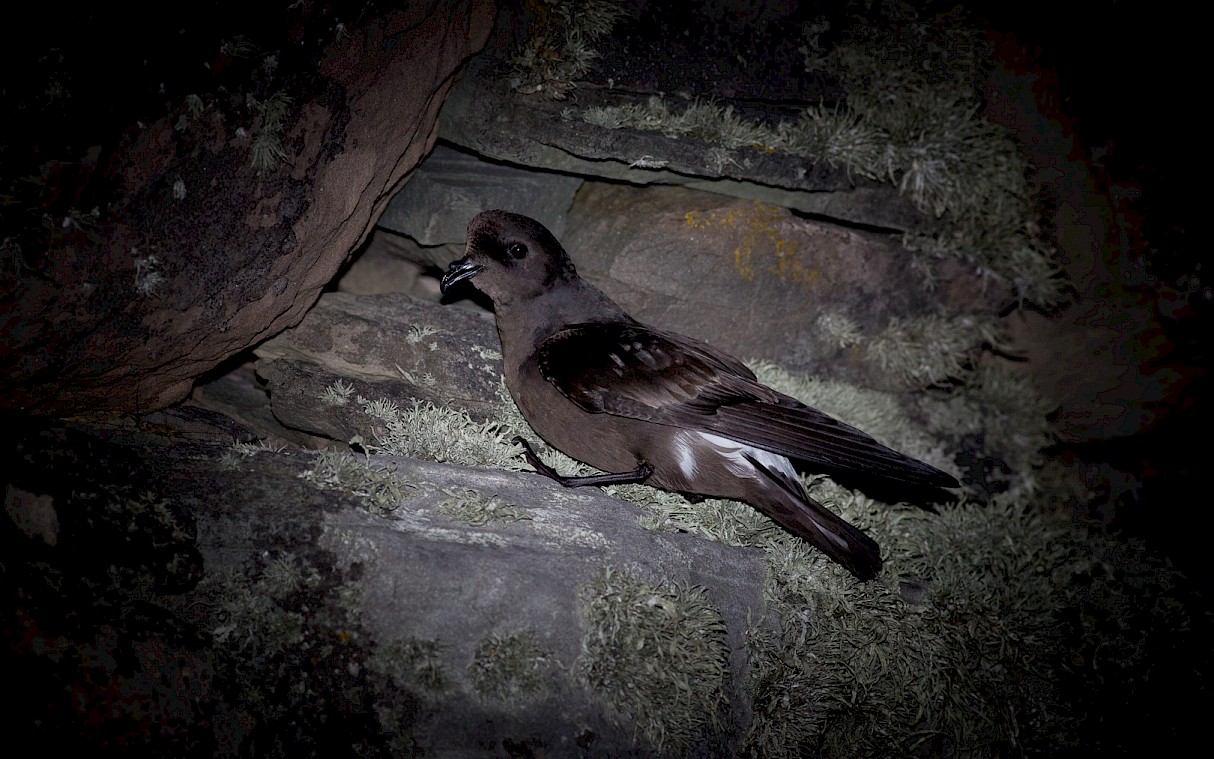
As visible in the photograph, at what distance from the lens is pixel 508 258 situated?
3.33m

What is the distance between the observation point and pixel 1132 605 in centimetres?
367

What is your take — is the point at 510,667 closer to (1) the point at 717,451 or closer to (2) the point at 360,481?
(2) the point at 360,481

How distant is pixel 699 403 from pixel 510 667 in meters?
1.45

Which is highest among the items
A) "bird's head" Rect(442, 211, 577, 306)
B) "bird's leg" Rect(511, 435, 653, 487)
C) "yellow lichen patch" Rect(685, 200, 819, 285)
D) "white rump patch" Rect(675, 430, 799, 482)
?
"yellow lichen patch" Rect(685, 200, 819, 285)

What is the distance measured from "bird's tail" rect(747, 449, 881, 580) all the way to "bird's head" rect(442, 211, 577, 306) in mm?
1479

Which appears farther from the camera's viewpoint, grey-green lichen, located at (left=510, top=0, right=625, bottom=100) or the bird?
grey-green lichen, located at (left=510, top=0, right=625, bottom=100)

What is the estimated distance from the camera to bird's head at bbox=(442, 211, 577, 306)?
3.32 m

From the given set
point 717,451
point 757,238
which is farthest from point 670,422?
point 757,238

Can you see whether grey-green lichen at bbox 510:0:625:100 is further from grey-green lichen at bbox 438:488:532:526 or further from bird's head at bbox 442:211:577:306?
grey-green lichen at bbox 438:488:532:526

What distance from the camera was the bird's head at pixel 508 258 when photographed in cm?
332

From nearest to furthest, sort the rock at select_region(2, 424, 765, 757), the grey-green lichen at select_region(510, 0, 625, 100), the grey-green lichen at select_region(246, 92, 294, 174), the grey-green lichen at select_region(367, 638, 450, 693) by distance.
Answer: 1. the rock at select_region(2, 424, 765, 757)
2. the grey-green lichen at select_region(367, 638, 450, 693)
3. the grey-green lichen at select_region(246, 92, 294, 174)
4. the grey-green lichen at select_region(510, 0, 625, 100)

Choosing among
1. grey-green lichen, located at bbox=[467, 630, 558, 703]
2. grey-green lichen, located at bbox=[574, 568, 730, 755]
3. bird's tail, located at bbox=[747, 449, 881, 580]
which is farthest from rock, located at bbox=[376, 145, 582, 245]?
grey-green lichen, located at bbox=[467, 630, 558, 703]

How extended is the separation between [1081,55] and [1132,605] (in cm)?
363

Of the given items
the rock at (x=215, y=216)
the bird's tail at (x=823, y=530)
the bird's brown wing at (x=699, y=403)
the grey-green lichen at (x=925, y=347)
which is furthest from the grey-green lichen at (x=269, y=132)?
the grey-green lichen at (x=925, y=347)
